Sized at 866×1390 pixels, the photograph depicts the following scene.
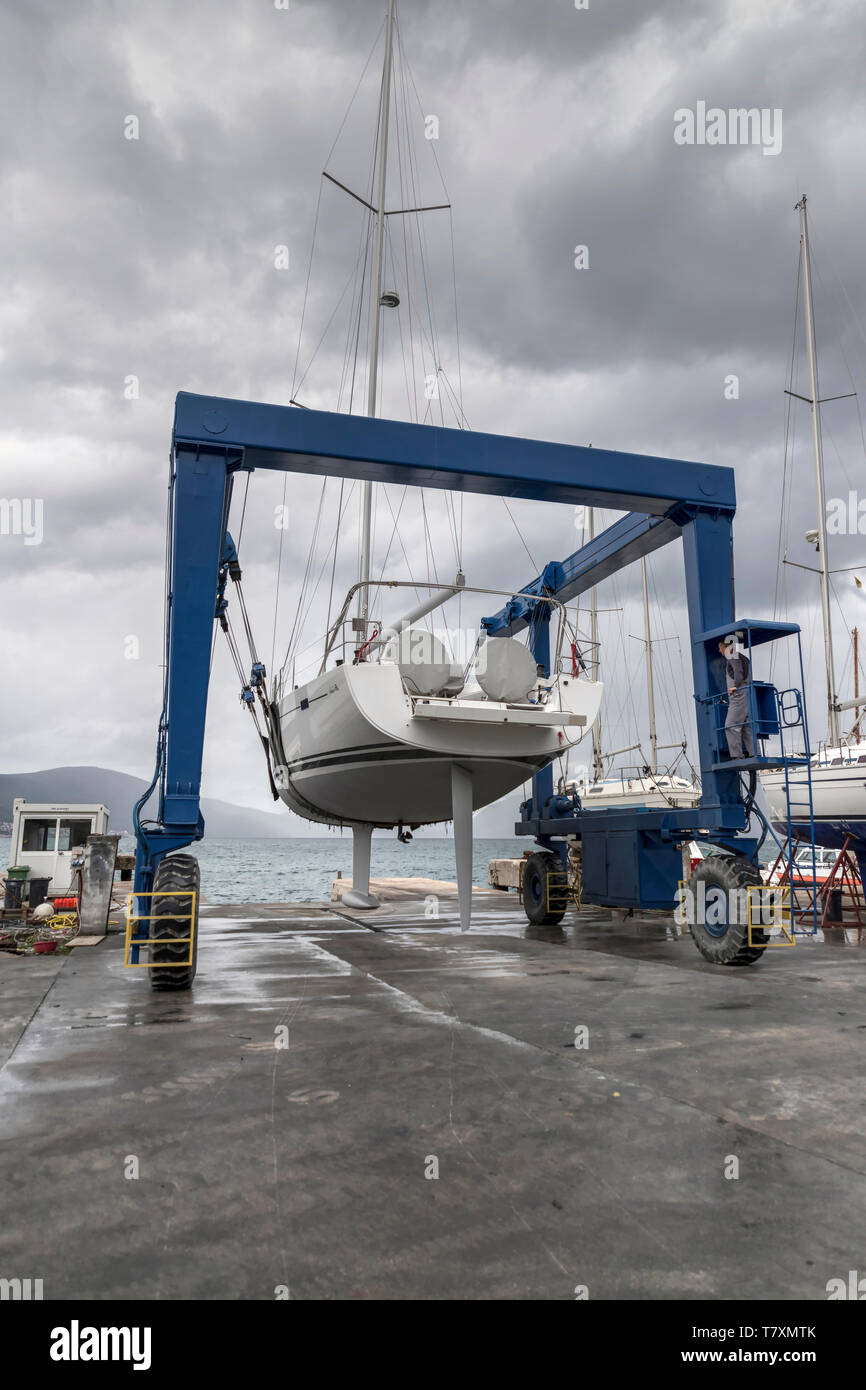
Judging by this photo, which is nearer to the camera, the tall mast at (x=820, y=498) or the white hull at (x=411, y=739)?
the white hull at (x=411, y=739)

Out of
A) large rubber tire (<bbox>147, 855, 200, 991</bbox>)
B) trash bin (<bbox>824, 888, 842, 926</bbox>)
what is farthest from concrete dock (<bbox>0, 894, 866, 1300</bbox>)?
trash bin (<bbox>824, 888, 842, 926</bbox>)

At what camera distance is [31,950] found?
10078mm

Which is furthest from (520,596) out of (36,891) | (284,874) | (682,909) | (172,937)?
(284,874)

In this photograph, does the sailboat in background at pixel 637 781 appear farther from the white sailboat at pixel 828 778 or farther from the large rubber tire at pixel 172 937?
the large rubber tire at pixel 172 937

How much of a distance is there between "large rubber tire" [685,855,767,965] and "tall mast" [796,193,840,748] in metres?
13.1

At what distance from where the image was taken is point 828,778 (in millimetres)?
16656

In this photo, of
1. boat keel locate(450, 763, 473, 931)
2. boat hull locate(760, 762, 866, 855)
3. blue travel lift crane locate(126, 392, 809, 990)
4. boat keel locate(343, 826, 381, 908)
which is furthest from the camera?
boat hull locate(760, 762, 866, 855)

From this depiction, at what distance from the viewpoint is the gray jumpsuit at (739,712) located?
935cm

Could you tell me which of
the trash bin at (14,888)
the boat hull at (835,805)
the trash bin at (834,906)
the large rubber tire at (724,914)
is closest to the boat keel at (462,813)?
the large rubber tire at (724,914)

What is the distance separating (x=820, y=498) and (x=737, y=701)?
15.8 m

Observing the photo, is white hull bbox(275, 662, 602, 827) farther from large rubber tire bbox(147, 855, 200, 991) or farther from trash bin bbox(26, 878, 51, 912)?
trash bin bbox(26, 878, 51, 912)

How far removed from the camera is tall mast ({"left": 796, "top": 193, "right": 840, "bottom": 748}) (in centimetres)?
2080

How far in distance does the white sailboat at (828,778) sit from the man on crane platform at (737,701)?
346cm
